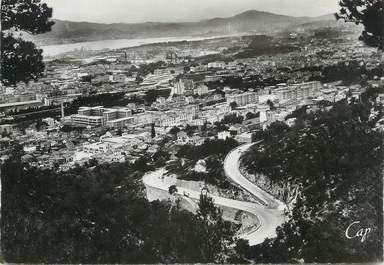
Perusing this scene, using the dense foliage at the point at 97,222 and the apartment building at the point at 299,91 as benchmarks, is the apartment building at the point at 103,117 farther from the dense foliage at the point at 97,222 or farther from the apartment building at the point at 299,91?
the apartment building at the point at 299,91

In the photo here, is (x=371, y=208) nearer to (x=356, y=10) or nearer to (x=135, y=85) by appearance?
(x=356, y=10)

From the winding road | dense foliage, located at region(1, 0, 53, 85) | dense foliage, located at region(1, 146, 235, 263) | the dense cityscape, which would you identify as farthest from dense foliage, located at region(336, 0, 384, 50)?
dense foliage, located at region(1, 0, 53, 85)

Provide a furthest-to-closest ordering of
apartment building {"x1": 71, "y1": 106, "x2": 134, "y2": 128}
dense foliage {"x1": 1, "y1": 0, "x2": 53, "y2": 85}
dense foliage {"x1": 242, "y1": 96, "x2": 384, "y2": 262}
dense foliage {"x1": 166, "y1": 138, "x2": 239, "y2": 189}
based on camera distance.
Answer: apartment building {"x1": 71, "y1": 106, "x2": 134, "y2": 128}
dense foliage {"x1": 1, "y1": 0, "x2": 53, "y2": 85}
dense foliage {"x1": 166, "y1": 138, "x2": 239, "y2": 189}
dense foliage {"x1": 242, "y1": 96, "x2": 384, "y2": 262}

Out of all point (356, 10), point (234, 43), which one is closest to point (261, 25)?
point (234, 43)

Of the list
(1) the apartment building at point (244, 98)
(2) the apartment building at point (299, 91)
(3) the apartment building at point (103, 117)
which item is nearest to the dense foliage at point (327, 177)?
(2) the apartment building at point (299, 91)

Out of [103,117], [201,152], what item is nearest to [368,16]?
[201,152]

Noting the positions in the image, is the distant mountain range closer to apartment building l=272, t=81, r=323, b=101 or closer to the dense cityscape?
the dense cityscape
